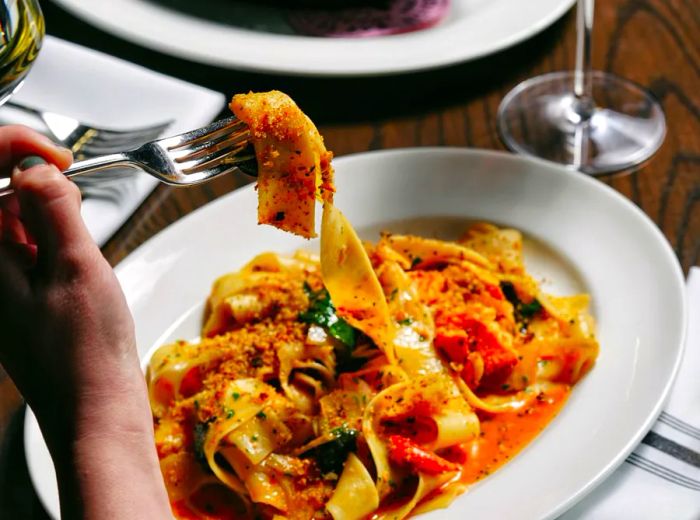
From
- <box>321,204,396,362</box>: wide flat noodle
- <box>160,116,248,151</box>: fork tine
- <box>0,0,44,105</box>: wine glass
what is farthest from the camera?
<box>0,0,44,105</box>: wine glass

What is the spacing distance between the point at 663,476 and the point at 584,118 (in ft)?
3.70

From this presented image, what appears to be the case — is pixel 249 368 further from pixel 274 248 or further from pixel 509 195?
pixel 509 195

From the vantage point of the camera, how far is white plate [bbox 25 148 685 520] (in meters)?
1.53

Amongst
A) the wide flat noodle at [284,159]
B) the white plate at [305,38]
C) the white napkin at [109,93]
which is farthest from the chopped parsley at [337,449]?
the white plate at [305,38]

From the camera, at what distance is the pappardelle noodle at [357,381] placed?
5.25 feet

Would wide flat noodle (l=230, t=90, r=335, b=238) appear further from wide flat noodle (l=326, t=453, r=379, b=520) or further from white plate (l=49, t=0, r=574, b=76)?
white plate (l=49, t=0, r=574, b=76)

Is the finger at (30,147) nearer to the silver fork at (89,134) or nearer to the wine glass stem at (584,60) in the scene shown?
the silver fork at (89,134)

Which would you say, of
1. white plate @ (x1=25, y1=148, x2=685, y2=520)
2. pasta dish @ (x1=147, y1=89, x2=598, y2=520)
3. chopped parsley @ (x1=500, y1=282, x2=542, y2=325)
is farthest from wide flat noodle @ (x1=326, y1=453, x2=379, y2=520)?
chopped parsley @ (x1=500, y1=282, x2=542, y2=325)

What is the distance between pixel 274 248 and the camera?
201cm

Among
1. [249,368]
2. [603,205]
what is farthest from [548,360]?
[249,368]

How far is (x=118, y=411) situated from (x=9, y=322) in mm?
164

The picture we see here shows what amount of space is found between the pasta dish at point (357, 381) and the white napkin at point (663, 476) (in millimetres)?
149

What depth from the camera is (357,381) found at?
1703 mm

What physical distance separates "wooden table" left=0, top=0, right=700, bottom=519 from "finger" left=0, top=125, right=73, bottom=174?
30.2 inches
